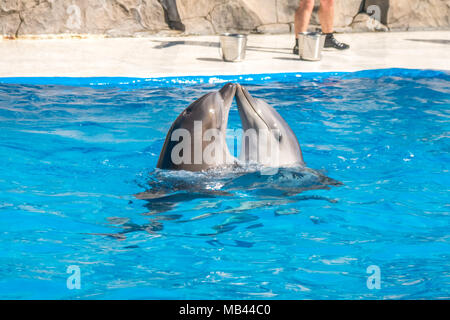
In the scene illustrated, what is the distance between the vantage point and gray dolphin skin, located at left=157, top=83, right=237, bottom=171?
3.57 meters

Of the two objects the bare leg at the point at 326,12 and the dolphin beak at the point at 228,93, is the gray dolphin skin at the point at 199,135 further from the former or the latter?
the bare leg at the point at 326,12

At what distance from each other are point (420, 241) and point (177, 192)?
1.35m

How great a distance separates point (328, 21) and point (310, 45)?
1.17 metres

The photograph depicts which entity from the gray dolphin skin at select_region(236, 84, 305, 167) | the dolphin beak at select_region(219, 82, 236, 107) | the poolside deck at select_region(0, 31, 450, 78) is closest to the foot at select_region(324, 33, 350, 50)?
the poolside deck at select_region(0, 31, 450, 78)

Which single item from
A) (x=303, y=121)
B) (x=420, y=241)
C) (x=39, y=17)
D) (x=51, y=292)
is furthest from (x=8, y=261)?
(x=39, y=17)

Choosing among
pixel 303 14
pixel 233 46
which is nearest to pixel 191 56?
pixel 233 46

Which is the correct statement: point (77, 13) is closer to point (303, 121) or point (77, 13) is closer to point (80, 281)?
point (303, 121)

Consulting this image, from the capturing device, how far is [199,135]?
357 centimetres

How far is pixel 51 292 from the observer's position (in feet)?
8.63

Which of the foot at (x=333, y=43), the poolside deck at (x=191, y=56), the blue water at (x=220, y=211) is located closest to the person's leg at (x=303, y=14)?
the poolside deck at (x=191, y=56)

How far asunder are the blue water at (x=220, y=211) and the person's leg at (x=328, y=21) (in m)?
3.10

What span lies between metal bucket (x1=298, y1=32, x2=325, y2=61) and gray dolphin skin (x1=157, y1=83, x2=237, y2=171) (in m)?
4.52

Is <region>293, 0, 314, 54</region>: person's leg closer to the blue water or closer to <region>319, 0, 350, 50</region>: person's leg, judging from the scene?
<region>319, 0, 350, 50</region>: person's leg

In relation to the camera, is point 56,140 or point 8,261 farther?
point 56,140
